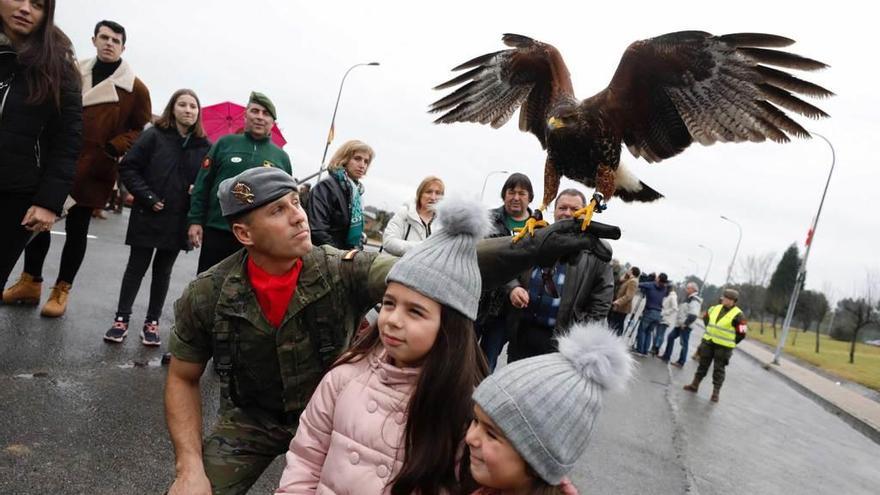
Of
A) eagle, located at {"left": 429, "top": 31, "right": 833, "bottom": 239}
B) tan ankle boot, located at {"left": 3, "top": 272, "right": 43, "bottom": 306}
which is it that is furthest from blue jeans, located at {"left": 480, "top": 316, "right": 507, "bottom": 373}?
tan ankle boot, located at {"left": 3, "top": 272, "right": 43, "bottom": 306}

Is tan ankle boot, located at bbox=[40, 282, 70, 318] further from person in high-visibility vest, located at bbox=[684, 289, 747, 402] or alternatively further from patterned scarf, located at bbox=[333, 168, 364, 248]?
person in high-visibility vest, located at bbox=[684, 289, 747, 402]

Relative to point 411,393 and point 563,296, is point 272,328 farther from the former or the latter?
point 563,296

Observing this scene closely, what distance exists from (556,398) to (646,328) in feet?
Answer: 38.7

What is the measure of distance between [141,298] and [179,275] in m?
2.44

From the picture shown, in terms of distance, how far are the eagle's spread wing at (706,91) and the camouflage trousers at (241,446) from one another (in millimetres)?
1953

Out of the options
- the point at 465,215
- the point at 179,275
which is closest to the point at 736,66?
the point at 465,215

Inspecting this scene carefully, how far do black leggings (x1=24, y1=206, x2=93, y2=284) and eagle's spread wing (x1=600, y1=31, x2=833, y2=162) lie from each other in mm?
4140

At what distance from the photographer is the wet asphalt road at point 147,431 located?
8.75ft

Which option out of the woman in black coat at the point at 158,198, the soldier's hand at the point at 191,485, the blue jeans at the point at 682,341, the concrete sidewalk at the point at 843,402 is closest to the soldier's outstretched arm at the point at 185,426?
the soldier's hand at the point at 191,485

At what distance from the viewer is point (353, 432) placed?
5.24 feet

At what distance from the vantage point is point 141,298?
20.5 feet

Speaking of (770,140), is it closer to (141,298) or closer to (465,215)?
(465,215)

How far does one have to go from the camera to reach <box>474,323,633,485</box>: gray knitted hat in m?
1.37

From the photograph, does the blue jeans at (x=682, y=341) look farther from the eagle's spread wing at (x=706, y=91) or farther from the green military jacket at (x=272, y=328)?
the green military jacket at (x=272, y=328)
